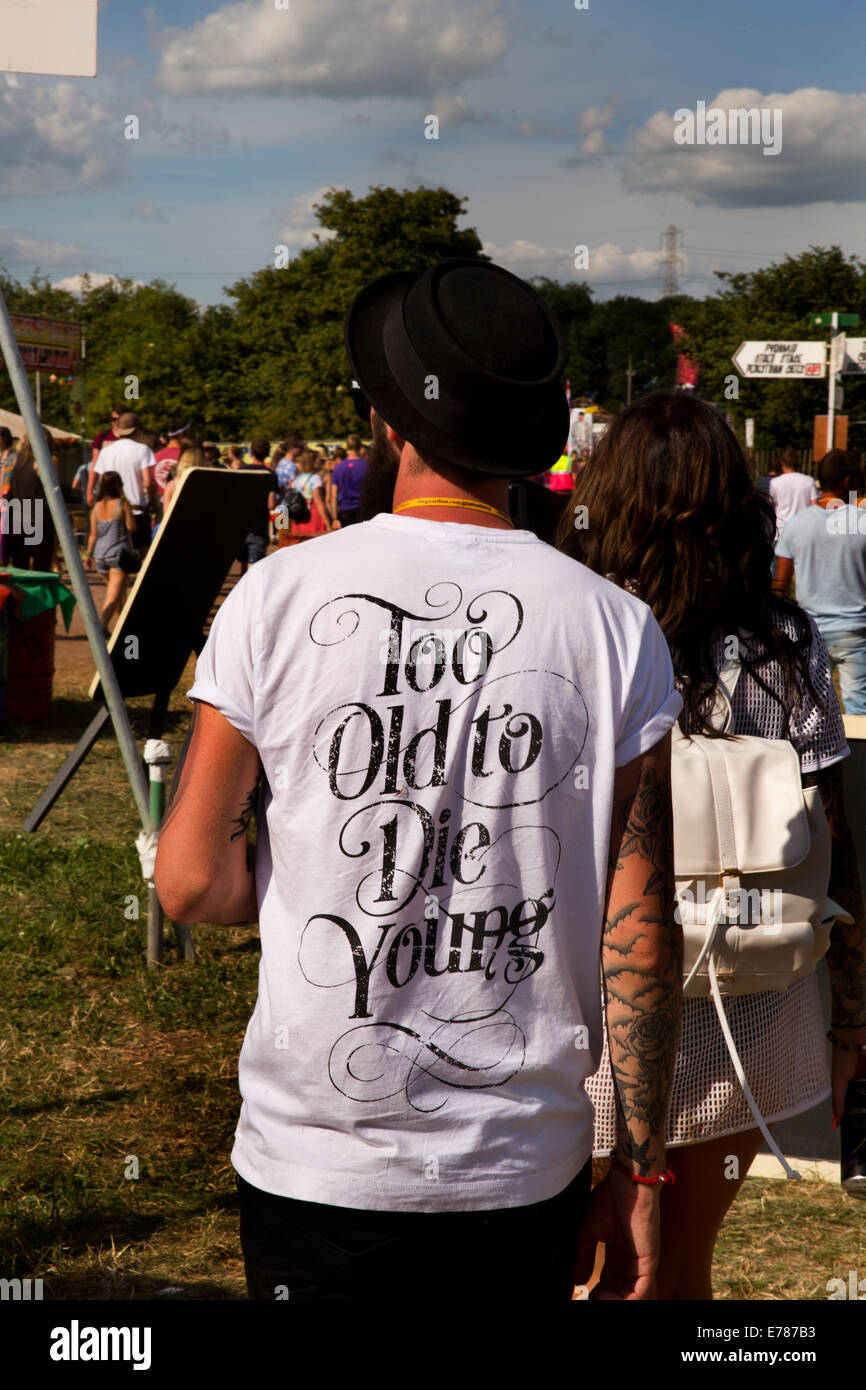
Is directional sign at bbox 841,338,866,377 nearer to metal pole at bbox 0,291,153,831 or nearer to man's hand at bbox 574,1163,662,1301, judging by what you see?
metal pole at bbox 0,291,153,831

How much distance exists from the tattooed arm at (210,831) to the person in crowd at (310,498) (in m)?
15.4

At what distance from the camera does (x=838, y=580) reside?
7.47m

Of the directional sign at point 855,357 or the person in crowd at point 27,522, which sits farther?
the directional sign at point 855,357

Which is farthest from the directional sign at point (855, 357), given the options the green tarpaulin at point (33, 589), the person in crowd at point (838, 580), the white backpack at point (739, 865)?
the white backpack at point (739, 865)

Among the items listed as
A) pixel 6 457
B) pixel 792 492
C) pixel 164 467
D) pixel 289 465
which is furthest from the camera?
pixel 289 465

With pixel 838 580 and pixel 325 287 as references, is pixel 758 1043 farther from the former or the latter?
pixel 325 287

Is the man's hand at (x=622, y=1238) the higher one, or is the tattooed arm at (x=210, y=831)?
the tattooed arm at (x=210, y=831)

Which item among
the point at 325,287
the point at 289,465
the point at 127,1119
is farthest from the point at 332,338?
the point at 127,1119

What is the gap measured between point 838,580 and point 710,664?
5.75 meters

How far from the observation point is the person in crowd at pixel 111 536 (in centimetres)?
1056

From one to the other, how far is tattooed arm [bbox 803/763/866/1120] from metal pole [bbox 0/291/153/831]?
7.72 ft

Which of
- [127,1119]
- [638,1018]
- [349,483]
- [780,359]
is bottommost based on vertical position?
[127,1119]

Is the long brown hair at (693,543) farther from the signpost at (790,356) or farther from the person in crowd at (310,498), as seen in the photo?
the person in crowd at (310,498)
